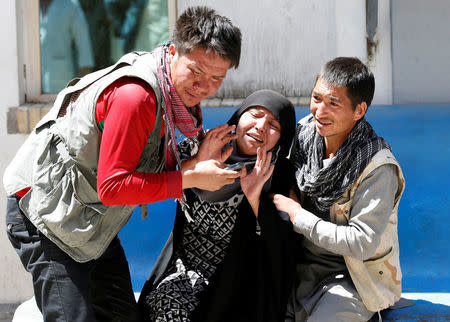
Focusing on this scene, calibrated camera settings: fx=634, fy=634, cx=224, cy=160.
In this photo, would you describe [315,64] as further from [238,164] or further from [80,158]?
[80,158]

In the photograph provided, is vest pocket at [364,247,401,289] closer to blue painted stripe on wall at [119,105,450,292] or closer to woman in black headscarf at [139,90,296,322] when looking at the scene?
woman in black headscarf at [139,90,296,322]

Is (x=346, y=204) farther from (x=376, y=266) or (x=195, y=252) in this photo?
(x=195, y=252)

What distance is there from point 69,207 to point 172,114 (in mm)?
540

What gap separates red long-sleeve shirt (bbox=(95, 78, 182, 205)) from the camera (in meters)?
2.27

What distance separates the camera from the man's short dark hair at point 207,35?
239 cm

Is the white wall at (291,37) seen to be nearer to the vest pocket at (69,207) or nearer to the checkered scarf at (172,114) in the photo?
the checkered scarf at (172,114)

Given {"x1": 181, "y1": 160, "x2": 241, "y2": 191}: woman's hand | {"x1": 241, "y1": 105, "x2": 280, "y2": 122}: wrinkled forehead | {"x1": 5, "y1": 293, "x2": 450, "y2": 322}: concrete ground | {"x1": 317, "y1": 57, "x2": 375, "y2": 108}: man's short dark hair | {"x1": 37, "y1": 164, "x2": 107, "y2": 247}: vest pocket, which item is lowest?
{"x1": 5, "y1": 293, "x2": 450, "y2": 322}: concrete ground

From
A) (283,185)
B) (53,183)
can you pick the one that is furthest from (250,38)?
(53,183)

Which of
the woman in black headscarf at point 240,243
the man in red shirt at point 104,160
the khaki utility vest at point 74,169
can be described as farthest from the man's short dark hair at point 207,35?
the woman in black headscarf at point 240,243

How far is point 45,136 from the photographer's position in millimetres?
2529

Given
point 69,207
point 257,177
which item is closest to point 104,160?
point 69,207

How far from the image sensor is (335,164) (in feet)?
8.73

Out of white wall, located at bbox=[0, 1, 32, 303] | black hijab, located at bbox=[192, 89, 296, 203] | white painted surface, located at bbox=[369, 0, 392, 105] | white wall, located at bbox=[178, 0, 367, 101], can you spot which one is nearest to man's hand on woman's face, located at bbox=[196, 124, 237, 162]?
black hijab, located at bbox=[192, 89, 296, 203]

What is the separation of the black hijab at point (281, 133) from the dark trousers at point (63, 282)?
0.54 meters
